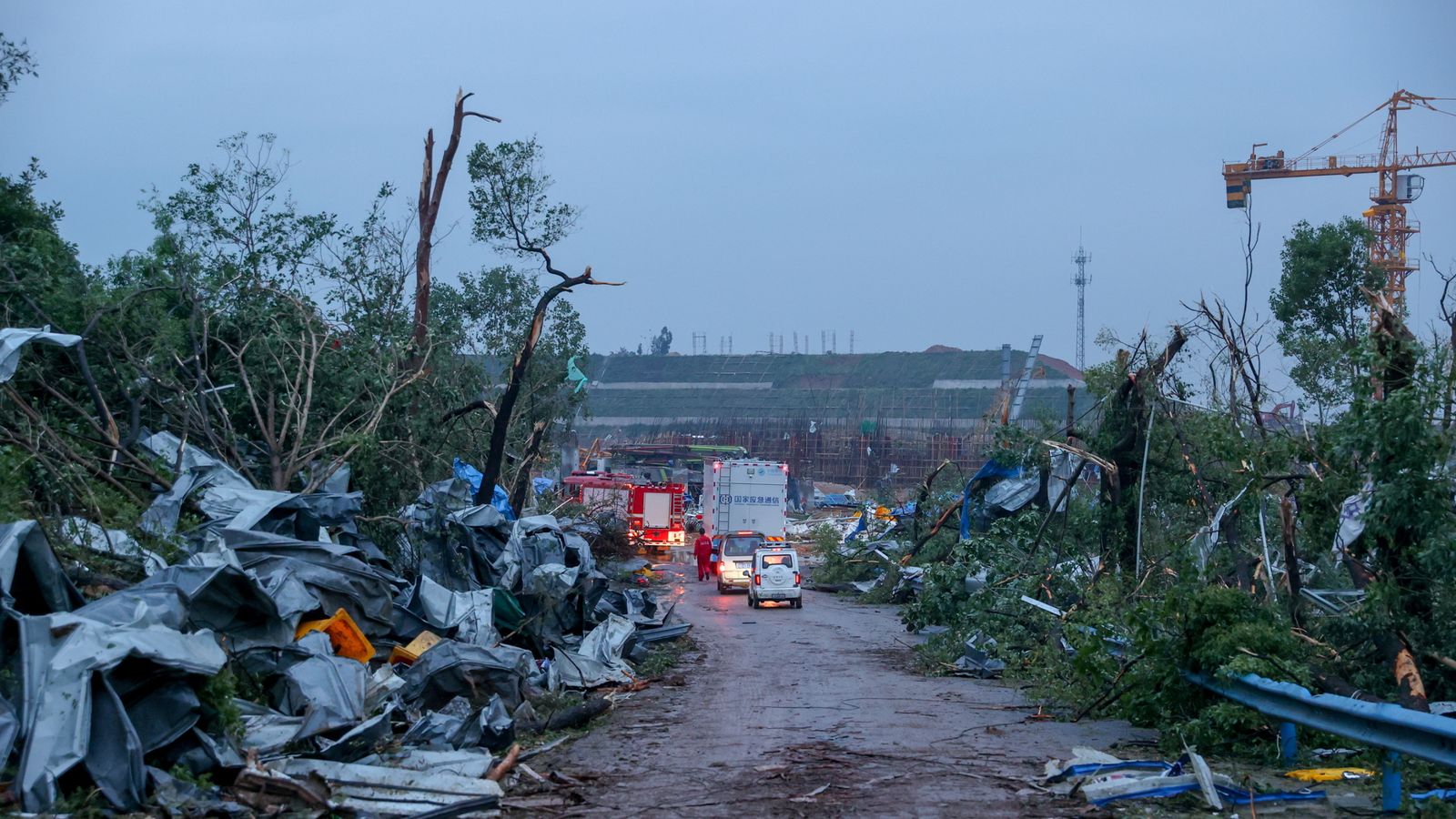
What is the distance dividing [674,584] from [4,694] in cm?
2914

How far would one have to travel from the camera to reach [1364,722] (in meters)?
6.48

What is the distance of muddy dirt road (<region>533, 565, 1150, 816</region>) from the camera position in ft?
24.0

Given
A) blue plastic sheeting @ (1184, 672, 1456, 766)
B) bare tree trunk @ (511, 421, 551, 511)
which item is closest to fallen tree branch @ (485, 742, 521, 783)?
blue plastic sheeting @ (1184, 672, 1456, 766)

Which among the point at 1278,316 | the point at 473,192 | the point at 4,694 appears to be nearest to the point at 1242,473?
the point at 4,694

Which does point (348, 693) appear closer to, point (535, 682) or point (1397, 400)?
point (535, 682)

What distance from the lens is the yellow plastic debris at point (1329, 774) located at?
7344 mm

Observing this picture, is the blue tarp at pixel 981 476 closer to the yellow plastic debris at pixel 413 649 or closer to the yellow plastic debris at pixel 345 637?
the yellow plastic debris at pixel 413 649

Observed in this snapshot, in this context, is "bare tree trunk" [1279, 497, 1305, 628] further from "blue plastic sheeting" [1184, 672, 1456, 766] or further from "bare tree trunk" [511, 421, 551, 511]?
"bare tree trunk" [511, 421, 551, 511]

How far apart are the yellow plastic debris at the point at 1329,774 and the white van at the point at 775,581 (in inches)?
813

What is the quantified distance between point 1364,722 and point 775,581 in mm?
21876

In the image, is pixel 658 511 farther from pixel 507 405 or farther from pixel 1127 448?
pixel 1127 448

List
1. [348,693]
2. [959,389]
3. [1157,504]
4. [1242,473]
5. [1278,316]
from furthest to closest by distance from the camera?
[959,389] < [1278,316] < [1157,504] < [1242,473] < [348,693]

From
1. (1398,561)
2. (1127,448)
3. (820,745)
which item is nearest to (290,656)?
(820,745)

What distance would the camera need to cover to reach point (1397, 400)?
833 centimetres
